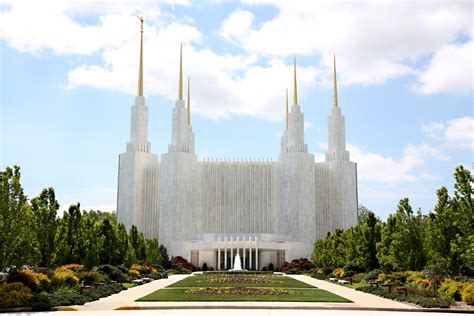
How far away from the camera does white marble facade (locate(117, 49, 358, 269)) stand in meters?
68.8

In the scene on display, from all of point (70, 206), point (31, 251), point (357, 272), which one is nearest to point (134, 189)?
point (357, 272)

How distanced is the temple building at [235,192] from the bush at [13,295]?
1925 inches

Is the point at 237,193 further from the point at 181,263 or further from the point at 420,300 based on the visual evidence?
the point at 420,300

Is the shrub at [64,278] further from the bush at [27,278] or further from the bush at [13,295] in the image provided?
the bush at [13,295]

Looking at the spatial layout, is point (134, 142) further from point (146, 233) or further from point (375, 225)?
point (375, 225)

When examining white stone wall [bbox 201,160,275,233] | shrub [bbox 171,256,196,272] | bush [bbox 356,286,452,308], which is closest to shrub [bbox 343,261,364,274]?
bush [bbox 356,286,452,308]

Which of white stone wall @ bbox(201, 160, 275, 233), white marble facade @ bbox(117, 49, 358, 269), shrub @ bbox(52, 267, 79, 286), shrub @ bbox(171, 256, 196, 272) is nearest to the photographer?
shrub @ bbox(52, 267, 79, 286)

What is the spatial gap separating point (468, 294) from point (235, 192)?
5559cm

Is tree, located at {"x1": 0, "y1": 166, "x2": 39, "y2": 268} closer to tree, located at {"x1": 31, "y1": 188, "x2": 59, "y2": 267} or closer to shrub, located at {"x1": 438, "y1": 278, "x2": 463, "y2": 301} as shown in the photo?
tree, located at {"x1": 31, "y1": 188, "x2": 59, "y2": 267}

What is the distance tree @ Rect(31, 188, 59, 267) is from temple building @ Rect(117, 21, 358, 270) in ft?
142

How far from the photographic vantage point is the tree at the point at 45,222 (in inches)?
904

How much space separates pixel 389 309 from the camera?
17547 mm

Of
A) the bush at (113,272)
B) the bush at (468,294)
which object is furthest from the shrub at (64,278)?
the bush at (468,294)

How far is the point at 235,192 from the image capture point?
73625 mm
